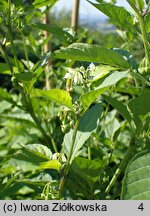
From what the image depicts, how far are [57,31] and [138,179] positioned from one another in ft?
1.50

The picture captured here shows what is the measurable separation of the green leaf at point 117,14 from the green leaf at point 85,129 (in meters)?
0.20

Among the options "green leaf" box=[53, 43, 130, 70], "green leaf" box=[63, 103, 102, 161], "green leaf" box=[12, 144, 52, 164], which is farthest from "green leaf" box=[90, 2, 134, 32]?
"green leaf" box=[12, 144, 52, 164]

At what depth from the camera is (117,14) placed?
2.97 ft

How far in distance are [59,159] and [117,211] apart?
190mm

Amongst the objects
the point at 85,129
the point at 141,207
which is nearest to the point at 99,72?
the point at 85,129

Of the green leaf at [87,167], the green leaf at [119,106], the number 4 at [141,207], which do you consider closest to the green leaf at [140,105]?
the green leaf at [119,106]

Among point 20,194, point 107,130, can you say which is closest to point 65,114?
point 107,130

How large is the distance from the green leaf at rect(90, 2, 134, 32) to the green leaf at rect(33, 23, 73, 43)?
183mm

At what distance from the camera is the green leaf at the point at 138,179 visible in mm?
750

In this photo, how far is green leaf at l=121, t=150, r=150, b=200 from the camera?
0.75 meters

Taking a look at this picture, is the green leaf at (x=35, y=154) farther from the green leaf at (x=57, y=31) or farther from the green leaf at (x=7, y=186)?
the green leaf at (x=57, y=31)

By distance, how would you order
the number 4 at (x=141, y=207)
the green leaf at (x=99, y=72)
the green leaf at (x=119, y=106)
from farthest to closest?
1. the green leaf at (x=119, y=106)
2. the green leaf at (x=99, y=72)
3. the number 4 at (x=141, y=207)

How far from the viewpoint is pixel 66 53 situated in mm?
812

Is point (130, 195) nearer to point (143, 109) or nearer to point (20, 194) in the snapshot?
point (143, 109)
